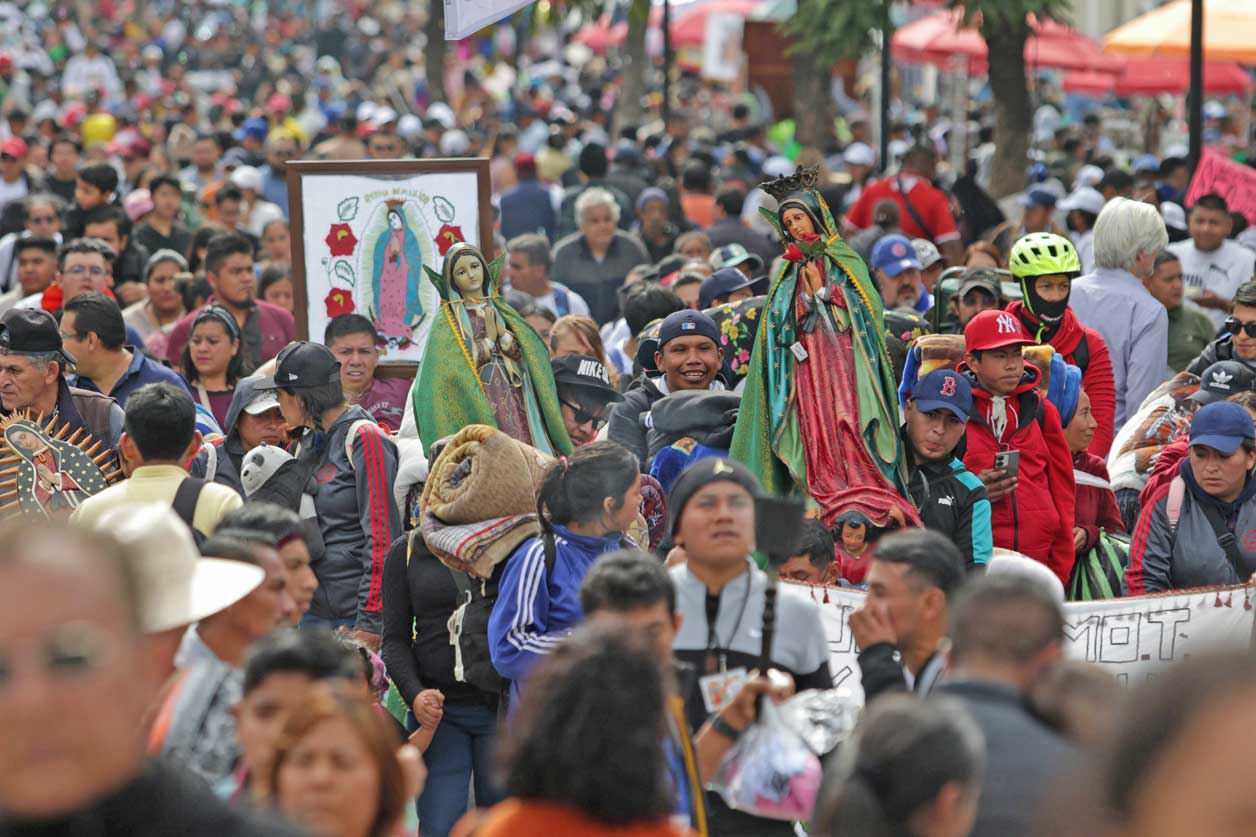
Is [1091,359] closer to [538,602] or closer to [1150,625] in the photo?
[1150,625]

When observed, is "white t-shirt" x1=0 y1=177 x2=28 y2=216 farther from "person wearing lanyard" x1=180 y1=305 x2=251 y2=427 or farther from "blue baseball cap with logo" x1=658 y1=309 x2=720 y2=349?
"blue baseball cap with logo" x1=658 y1=309 x2=720 y2=349

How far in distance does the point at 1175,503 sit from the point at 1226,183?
21.2 feet

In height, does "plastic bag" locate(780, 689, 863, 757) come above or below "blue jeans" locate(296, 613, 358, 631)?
above

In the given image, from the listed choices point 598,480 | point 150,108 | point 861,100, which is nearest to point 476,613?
point 598,480

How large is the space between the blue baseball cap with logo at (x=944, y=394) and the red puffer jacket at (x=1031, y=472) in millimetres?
187

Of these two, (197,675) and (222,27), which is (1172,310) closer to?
(197,675)

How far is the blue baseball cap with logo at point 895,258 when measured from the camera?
35.6 feet

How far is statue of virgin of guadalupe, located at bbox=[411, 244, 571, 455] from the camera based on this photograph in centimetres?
729

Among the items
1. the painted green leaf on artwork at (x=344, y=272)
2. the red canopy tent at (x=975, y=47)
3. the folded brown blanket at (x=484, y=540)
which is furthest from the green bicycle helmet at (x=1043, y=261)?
the red canopy tent at (x=975, y=47)

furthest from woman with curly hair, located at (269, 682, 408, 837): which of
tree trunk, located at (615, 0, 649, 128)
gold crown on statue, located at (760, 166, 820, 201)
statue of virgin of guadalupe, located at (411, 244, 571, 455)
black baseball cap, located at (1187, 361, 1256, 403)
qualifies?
tree trunk, located at (615, 0, 649, 128)

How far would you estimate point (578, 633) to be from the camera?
351 cm

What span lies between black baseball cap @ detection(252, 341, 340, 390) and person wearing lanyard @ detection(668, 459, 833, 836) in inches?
92.1

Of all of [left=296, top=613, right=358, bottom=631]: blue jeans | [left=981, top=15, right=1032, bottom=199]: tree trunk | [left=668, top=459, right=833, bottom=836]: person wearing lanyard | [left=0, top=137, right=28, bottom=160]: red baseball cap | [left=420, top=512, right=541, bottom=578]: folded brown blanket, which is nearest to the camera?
[left=668, top=459, right=833, bottom=836]: person wearing lanyard

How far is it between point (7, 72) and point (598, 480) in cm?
2461
